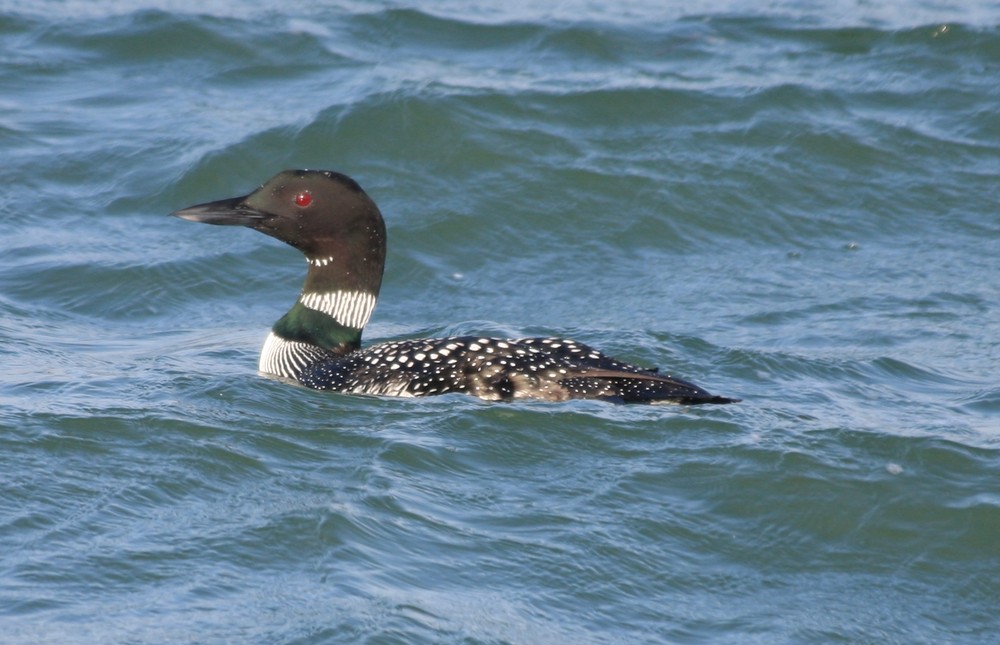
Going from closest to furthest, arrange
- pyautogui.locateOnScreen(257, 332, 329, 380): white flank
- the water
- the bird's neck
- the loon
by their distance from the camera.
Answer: the water < the loon < pyautogui.locateOnScreen(257, 332, 329, 380): white flank < the bird's neck

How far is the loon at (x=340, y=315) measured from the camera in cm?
603

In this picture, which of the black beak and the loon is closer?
the loon

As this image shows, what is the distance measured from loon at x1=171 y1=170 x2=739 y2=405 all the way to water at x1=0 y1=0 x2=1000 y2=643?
0.49 feet

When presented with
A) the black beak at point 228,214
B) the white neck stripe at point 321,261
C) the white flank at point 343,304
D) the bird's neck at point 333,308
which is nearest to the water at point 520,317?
the bird's neck at point 333,308

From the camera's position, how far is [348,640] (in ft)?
14.0

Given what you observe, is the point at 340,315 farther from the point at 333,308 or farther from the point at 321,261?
the point at 321,261

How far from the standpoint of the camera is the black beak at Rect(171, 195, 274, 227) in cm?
656

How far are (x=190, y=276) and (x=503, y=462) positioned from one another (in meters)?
3.18

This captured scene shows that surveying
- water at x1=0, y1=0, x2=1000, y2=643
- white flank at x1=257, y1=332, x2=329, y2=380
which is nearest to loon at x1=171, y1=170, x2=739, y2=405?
white flank at x1=257, y1=332, x2=329, y2=380

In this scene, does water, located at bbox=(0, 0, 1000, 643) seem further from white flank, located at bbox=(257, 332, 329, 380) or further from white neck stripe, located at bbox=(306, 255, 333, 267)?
white neck stripe, located at bbox=(306, 255, 333, 267)

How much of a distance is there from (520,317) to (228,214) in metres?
1.80

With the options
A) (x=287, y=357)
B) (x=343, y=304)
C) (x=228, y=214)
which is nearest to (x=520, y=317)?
(x=343, y=304)

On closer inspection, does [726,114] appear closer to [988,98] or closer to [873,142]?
[873,142]

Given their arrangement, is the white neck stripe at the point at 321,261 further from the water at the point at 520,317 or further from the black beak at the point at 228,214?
the water at the point at 520,317
